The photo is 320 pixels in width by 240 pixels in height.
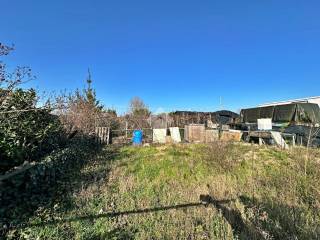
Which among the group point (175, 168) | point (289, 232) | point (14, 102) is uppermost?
point (14, 102)

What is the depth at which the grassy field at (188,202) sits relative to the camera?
4.12 meters

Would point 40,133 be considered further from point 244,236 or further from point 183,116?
point 183,116

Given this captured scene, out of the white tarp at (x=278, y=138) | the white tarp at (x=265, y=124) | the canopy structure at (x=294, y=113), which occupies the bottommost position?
the white tarp at (x=278, y=138)

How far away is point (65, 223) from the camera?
4348 mm

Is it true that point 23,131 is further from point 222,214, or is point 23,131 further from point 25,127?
point 222,214

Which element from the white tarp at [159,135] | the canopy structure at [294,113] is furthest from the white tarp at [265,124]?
the white tarp at [159,135]

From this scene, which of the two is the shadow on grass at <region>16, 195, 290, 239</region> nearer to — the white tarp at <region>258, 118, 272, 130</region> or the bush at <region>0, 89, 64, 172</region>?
the bush at <region>0, 89, 64, 172</region>

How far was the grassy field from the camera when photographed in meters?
4.12

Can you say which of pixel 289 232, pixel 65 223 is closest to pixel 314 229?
pixel 289 232

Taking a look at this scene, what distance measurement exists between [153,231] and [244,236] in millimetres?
1368

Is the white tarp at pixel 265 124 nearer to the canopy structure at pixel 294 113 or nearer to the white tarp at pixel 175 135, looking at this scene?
the canopy structure at pixel 294 113

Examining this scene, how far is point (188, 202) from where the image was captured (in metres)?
5.23

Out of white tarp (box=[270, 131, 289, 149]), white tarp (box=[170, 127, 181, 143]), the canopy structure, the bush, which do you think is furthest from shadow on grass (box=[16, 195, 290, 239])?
the canopy structure

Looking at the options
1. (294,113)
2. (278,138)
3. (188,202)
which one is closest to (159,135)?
(278,138)
